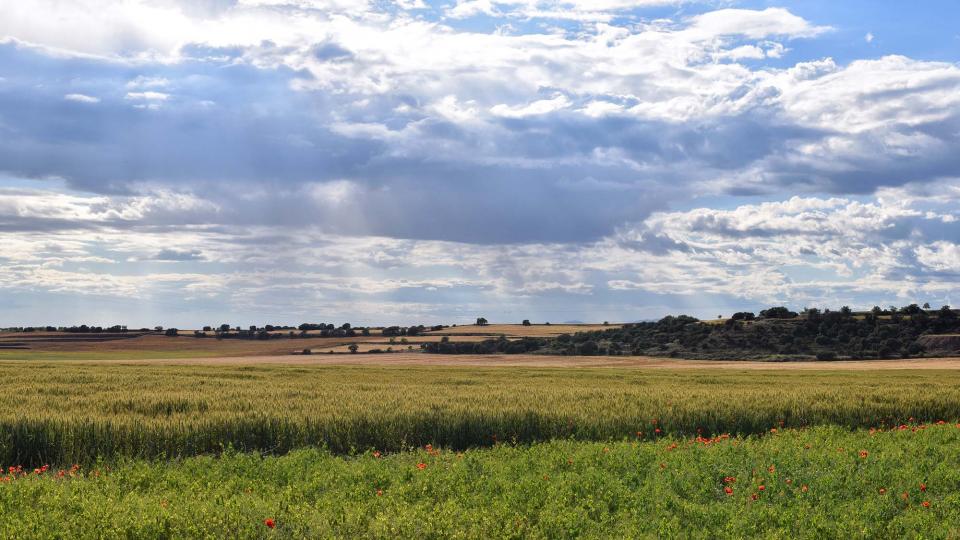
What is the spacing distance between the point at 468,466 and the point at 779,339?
93345 millimetres

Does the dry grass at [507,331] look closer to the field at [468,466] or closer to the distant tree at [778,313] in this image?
the distant tree at [778,313]

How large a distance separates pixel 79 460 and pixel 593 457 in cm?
1148

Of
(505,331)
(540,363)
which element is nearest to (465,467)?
(540,363)

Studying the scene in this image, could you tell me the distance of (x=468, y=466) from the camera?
593 inches

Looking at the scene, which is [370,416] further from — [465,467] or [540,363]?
[540,363]

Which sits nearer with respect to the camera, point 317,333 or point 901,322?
point 901,322

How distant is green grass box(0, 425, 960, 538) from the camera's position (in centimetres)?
1066

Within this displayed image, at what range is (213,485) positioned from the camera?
13594mm

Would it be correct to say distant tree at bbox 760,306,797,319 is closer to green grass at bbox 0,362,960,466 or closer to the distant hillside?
the distant hillside

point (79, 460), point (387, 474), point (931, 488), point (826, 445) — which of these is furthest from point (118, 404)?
point (931, 488)

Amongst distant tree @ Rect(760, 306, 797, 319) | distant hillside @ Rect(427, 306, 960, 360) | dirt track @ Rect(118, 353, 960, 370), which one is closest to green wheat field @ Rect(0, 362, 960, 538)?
dirt track @ Rect(118, 353, 960, 370)

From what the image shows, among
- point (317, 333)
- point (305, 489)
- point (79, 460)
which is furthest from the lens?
point (317, 333)

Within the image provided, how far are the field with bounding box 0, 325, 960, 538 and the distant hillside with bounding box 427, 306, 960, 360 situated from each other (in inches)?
2783

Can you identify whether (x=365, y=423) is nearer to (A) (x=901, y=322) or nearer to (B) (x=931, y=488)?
(B) (x=931, y=488)
